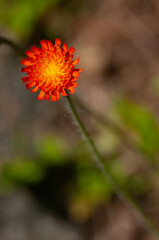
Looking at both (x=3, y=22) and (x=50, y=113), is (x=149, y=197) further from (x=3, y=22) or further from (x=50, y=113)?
(x=3, y=22)

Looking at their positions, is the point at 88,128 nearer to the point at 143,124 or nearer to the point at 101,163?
the point at 143,124

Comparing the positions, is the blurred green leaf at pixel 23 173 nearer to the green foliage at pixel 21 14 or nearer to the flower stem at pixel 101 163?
the flower stem at pixel 101 163

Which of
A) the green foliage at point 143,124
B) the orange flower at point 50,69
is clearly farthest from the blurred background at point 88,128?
the orange flower at point 50,69

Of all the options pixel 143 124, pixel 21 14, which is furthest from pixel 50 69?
pixel 21 14

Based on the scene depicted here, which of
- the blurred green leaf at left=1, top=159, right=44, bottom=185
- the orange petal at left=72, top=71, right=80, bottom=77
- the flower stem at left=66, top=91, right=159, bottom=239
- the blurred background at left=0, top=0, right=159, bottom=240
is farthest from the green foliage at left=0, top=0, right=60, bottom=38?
the orange petal at left=72, top=71, right=80, bottom=77

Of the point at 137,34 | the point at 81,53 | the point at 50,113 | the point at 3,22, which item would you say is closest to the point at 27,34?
the point at 3,22
